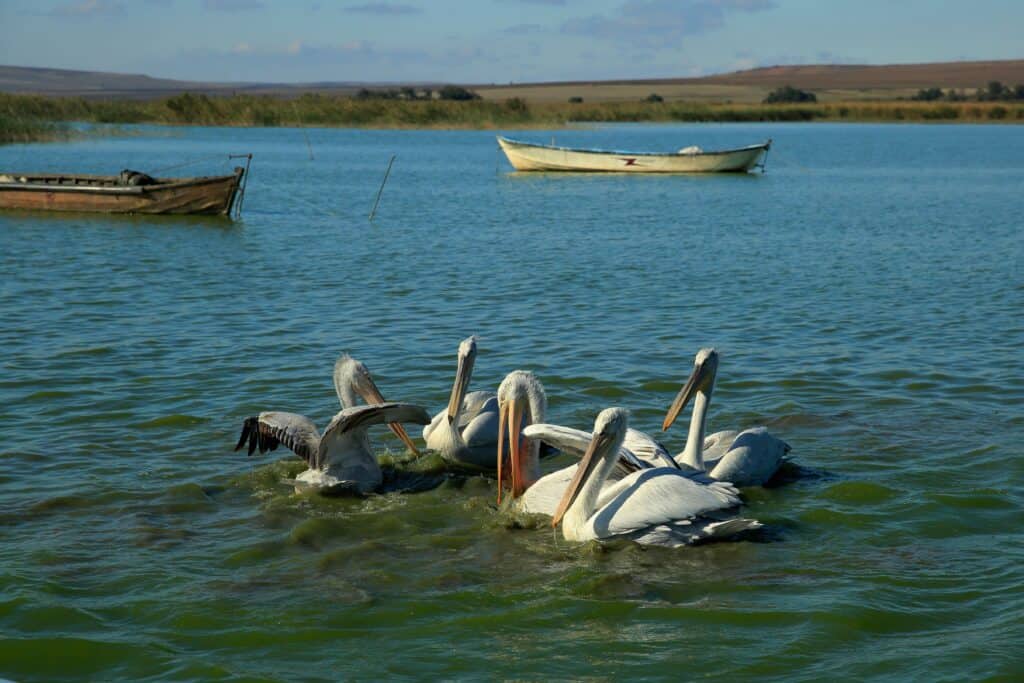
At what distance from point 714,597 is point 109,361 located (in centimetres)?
648

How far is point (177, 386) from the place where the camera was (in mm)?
9328

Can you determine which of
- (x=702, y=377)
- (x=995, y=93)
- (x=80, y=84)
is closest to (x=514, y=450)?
(x=702, y=377)

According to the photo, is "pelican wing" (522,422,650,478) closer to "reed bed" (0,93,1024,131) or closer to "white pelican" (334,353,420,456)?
"white pelican" (334,353,420,456)

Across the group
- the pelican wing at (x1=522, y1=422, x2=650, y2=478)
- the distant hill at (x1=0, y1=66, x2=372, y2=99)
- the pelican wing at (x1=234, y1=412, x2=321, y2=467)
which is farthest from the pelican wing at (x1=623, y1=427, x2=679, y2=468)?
the distant hill at (x1=0, y1=66, x2=372, y2=99)

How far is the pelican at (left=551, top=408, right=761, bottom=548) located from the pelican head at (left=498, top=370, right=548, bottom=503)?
0.56 m

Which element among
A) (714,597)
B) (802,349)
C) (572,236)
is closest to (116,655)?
(714,597)

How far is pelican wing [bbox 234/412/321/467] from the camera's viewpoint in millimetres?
6945

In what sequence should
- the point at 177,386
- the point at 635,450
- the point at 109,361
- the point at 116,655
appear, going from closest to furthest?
the point at 116,655 → the point at 635,450 → the point at 177,386 → the point at 109,361

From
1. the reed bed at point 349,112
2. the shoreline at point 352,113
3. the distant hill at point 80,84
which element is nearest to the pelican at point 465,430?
the shoreline at point 352,113

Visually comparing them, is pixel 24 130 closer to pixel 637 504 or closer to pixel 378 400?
pixel 378 400

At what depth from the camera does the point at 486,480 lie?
730cm

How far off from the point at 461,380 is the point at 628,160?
2928 cm

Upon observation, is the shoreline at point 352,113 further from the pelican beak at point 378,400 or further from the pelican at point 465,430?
the pelican at point 465,430

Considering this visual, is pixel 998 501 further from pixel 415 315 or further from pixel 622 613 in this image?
pixel 415 315
